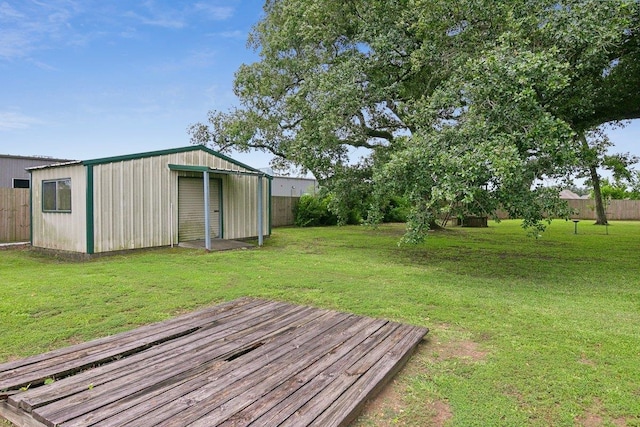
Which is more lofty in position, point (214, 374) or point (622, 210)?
point (622, 210)

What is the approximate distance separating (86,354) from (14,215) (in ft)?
40.5

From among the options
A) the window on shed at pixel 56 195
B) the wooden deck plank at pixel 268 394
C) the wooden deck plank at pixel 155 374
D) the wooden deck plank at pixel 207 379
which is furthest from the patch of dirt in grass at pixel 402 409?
the window on shed at pixel 56 195

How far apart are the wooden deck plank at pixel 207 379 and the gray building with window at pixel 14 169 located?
16.4 metres

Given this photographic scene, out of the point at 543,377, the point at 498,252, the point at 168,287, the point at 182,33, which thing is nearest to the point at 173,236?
the point at 168,287

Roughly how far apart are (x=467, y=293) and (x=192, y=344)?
4.14 m

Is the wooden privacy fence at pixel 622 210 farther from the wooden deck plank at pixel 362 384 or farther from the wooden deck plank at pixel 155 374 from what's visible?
the wooden deck plank at pixel 155 374

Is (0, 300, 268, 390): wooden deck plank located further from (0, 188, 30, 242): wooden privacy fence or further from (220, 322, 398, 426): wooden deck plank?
(0, 188, 30, 242): wooden privacy fence

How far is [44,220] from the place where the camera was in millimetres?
10625

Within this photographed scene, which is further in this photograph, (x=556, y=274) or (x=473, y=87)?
(x=556, y=274)

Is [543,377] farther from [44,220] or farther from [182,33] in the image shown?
[182,33]

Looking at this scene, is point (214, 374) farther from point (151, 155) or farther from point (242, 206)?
point (242, 206)

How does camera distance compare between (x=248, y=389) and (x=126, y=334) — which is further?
(x=126, y=334)

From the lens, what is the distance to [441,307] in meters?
5.20

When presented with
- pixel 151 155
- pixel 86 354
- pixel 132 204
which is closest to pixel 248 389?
pixel 86 354
